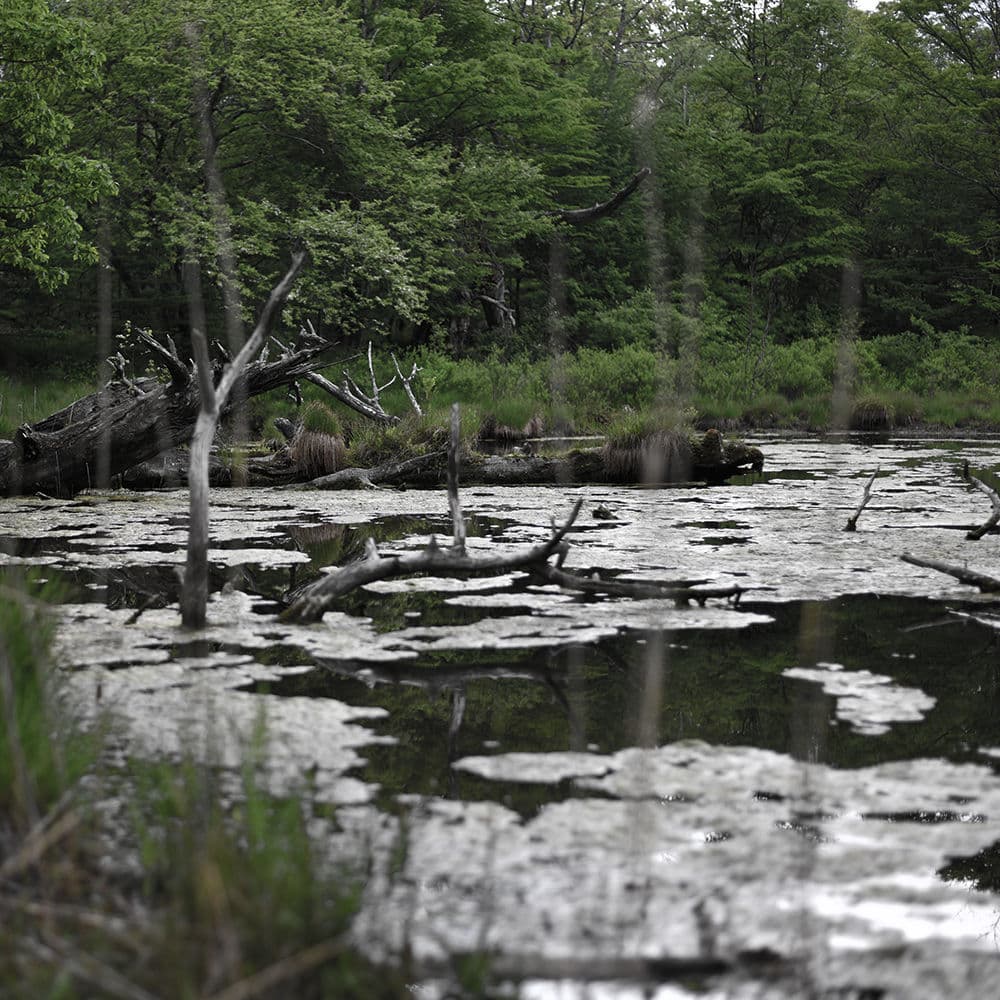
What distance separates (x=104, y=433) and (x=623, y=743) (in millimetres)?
6657

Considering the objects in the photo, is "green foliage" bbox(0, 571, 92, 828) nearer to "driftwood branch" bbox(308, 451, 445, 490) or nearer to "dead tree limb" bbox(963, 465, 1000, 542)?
"dead tree limb" bbox(963, 465, 1000, 542)

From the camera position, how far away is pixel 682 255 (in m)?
28.6

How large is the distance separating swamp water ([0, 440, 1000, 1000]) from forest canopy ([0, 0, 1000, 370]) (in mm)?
10267

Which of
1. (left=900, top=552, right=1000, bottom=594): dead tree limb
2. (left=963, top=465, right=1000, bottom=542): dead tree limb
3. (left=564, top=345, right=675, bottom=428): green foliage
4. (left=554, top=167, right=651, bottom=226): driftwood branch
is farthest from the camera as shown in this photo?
(left=554, top=167, right=651, bottom=226): driftwood branch

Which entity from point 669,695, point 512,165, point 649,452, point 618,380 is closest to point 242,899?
point 669,695

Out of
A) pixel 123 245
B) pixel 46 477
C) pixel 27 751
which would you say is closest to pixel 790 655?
pixel 27 751

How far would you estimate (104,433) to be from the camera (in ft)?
28.6

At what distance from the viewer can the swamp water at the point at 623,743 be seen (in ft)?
6.28

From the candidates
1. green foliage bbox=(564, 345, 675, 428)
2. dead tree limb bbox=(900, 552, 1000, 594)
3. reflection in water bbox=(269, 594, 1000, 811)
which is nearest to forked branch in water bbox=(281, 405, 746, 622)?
reflection in water bbox=(269, 594, 1000, 811)

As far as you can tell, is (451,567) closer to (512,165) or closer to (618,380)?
(618,380)

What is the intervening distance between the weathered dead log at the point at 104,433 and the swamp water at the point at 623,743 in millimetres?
2506

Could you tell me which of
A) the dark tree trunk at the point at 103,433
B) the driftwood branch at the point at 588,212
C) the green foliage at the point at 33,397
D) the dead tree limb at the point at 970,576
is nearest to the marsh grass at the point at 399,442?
the dark tree trunk at the point at 103,433

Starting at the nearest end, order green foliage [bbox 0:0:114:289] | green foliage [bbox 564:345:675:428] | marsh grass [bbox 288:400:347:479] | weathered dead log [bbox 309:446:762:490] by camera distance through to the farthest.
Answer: weathered dead log [bbox 309:446:762:490] < marsh grass [bbox 288:400:347:479] < green foliage [bbox 0:0:114:289] < green foliage [bbox 564:345:675:428]

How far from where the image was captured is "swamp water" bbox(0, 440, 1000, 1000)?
192cm
